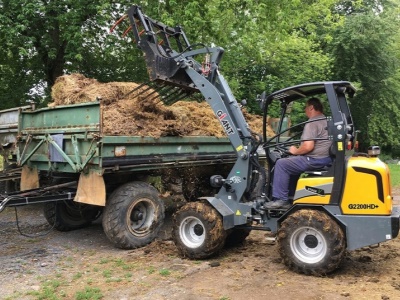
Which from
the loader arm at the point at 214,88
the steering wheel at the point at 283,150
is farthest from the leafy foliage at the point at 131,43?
the steering wheel at the point at 283,150

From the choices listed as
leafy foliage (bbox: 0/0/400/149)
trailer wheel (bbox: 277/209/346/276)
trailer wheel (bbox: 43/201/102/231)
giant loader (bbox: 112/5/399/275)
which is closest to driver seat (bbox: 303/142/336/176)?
giant loader (bbox: 112/5/399/275)

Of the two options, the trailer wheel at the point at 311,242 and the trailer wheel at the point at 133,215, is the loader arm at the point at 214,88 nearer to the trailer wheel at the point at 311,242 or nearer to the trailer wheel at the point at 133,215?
the trailer wheel at the point at 311,242

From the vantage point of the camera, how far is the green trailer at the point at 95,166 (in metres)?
6.31

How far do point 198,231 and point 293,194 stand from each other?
134cm

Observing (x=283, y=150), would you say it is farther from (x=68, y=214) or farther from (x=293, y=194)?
(x=68, y=214)

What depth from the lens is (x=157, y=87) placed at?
22.5ft

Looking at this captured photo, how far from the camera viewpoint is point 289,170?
5395 mm

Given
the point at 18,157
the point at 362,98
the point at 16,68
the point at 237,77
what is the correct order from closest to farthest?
1. the point at 18,157
2. the point at 16,68
3. the point at 237,77
4. the point at 362,98

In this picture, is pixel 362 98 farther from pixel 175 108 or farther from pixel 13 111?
pixel 13 111

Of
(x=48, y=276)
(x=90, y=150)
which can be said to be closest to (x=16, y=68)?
(x=90, y=150)

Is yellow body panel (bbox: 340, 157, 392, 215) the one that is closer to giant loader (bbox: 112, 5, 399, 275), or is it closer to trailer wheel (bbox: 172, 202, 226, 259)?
giant loader (bbox: 112, 5, 399, 275)

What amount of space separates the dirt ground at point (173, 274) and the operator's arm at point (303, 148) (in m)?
1.39

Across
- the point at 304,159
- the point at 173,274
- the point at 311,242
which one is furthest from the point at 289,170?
the point at 173,274

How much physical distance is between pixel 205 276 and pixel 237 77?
32.6 feet
